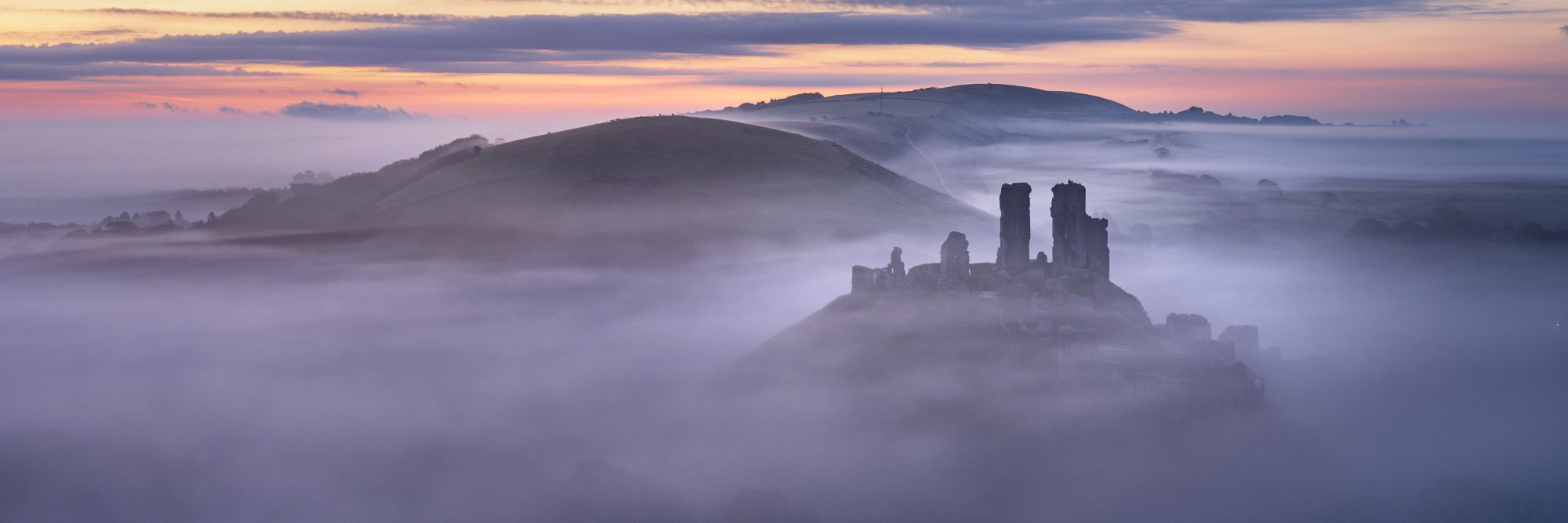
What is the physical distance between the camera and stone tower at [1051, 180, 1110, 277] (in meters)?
157

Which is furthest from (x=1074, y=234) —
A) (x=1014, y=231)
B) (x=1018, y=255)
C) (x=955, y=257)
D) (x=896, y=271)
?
(x=896, y=271)

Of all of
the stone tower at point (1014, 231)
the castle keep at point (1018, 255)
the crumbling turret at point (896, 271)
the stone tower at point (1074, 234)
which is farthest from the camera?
the crumbling turret at point (896, 271)

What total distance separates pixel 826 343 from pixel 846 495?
20.3 metres

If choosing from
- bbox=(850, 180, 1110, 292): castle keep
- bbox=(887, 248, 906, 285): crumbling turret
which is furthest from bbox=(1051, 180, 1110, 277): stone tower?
bbox=(887, 248, 906, 285): crumbling turret

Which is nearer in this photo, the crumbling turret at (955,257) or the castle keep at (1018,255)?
the castle keep at (1018,255)

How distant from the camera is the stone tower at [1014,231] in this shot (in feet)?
508

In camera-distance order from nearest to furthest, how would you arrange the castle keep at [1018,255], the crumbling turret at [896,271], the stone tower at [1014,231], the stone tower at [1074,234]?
the castle keep at [1018,255]
the stone tower at [1014,231]
the stone tower at [1074,234]
the crumbling turret at [896,271]

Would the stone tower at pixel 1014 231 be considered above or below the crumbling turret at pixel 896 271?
above

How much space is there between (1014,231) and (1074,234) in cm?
728

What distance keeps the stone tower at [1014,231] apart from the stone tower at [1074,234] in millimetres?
3532

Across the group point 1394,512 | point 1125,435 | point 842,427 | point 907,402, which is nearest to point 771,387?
point 842,427

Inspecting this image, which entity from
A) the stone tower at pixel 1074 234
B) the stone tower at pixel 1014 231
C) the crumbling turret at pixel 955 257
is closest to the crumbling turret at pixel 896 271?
the crumbling turret at pixel 955 257

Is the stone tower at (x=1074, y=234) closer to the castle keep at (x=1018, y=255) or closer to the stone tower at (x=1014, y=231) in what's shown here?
the castle keep at (x=1018, y=255)

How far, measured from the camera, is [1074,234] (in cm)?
15812
